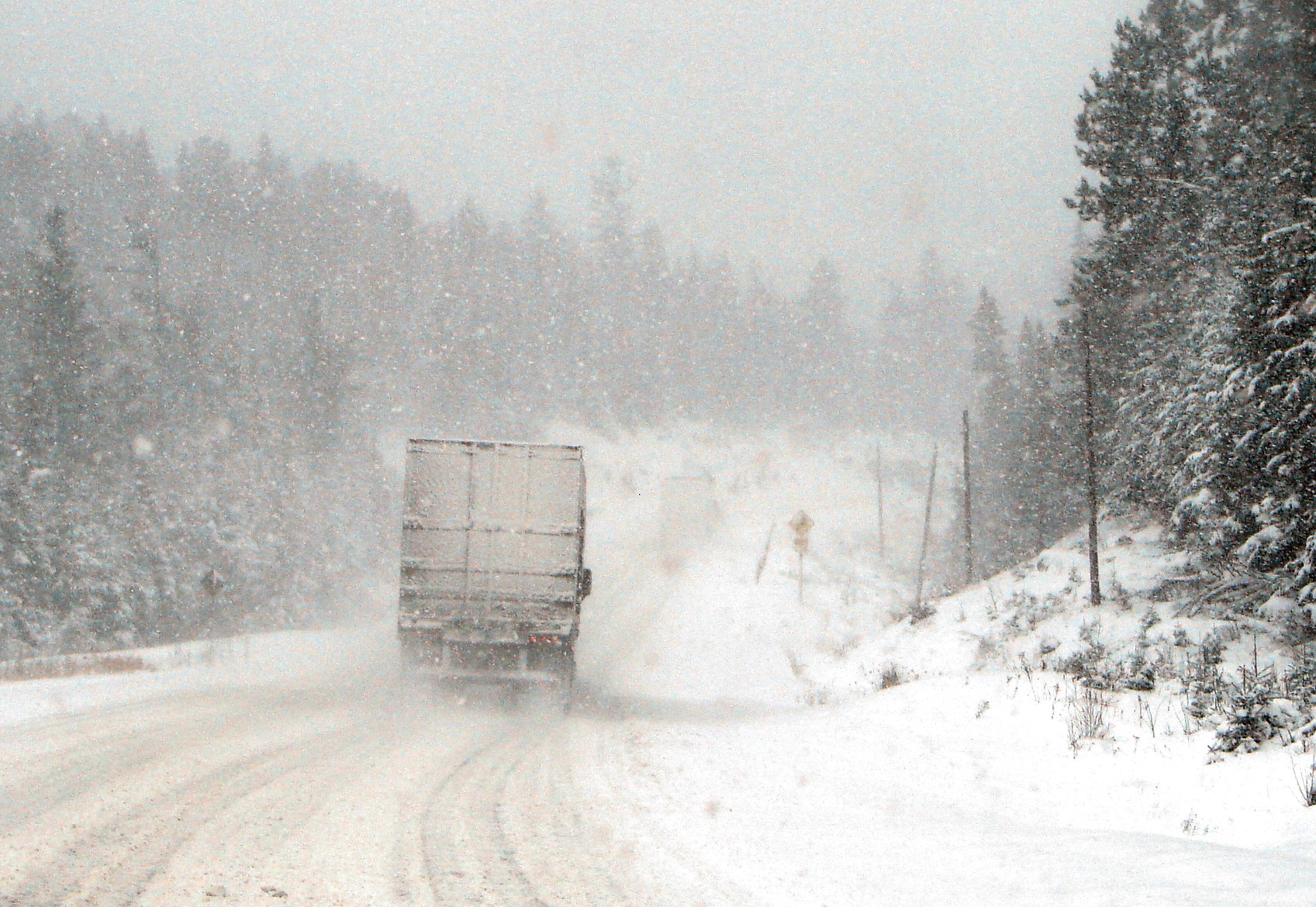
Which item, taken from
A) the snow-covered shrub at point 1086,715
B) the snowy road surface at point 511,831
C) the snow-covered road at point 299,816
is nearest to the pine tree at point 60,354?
→ the snow-covered road at point 299,816

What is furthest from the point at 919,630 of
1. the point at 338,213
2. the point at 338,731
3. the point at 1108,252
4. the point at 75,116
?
the point at 75,116

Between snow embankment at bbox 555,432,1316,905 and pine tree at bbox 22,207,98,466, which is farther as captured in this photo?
pine tree at bbox 22,207,98,466

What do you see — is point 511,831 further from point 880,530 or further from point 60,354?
point 880,530

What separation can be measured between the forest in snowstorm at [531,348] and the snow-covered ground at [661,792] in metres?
5.32

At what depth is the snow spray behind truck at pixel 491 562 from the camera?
1366 centimetres

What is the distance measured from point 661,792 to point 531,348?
2504 inches

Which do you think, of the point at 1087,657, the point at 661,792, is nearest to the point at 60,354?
the point at 661,792

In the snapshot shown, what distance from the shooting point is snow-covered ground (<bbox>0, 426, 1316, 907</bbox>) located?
513 centimetres

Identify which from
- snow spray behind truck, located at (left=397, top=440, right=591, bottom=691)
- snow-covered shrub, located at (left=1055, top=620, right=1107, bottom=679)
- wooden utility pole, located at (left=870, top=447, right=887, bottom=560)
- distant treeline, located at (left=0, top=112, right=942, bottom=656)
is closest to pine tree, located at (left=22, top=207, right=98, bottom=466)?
distant treeline, located at (left=0, top=112, right=942, bottom=656)

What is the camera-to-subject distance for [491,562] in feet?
45.5

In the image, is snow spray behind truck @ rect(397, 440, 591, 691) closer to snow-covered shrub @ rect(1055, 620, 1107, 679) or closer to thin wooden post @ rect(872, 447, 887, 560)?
snow-covered shrub @ rect(1055, 620, 1107, 679)

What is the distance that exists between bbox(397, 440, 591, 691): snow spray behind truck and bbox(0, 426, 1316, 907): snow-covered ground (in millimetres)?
1051

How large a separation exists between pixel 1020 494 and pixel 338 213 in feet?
188

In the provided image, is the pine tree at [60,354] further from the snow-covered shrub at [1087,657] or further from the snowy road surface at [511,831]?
the snow-covered shrub at [1087,657]
